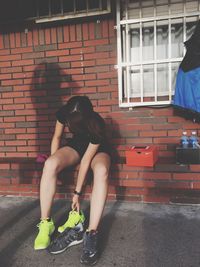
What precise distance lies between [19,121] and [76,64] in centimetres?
101

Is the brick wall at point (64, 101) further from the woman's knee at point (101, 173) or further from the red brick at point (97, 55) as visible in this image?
the woman's knee at point (101, 173)

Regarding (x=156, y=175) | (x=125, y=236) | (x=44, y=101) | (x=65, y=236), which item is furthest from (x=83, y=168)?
(x=44, y=101)

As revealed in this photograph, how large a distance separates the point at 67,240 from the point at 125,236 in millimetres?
507

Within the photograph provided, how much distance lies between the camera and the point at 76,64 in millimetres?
3547

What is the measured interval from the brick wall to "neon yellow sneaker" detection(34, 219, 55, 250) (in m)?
1.00

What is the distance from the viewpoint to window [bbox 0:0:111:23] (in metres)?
3.43

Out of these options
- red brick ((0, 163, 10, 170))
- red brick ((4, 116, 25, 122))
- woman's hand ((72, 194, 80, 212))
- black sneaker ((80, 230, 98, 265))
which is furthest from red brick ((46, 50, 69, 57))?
black sneaker ((80, 230, 98, 265))

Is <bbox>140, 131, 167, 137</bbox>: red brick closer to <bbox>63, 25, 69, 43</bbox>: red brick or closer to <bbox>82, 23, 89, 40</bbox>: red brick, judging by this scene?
<bbox>82, 23, 89, 40</bbox>: red brick

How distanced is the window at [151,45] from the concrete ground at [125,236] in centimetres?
→ 121

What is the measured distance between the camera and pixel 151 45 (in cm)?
347

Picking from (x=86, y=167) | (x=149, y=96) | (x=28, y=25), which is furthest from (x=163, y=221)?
(x=28, y=25)

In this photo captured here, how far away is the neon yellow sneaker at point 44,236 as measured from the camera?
2.36 m

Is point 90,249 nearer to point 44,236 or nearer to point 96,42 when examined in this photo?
point 44,236

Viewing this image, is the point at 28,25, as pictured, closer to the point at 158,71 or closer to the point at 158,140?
the point at 158,71
